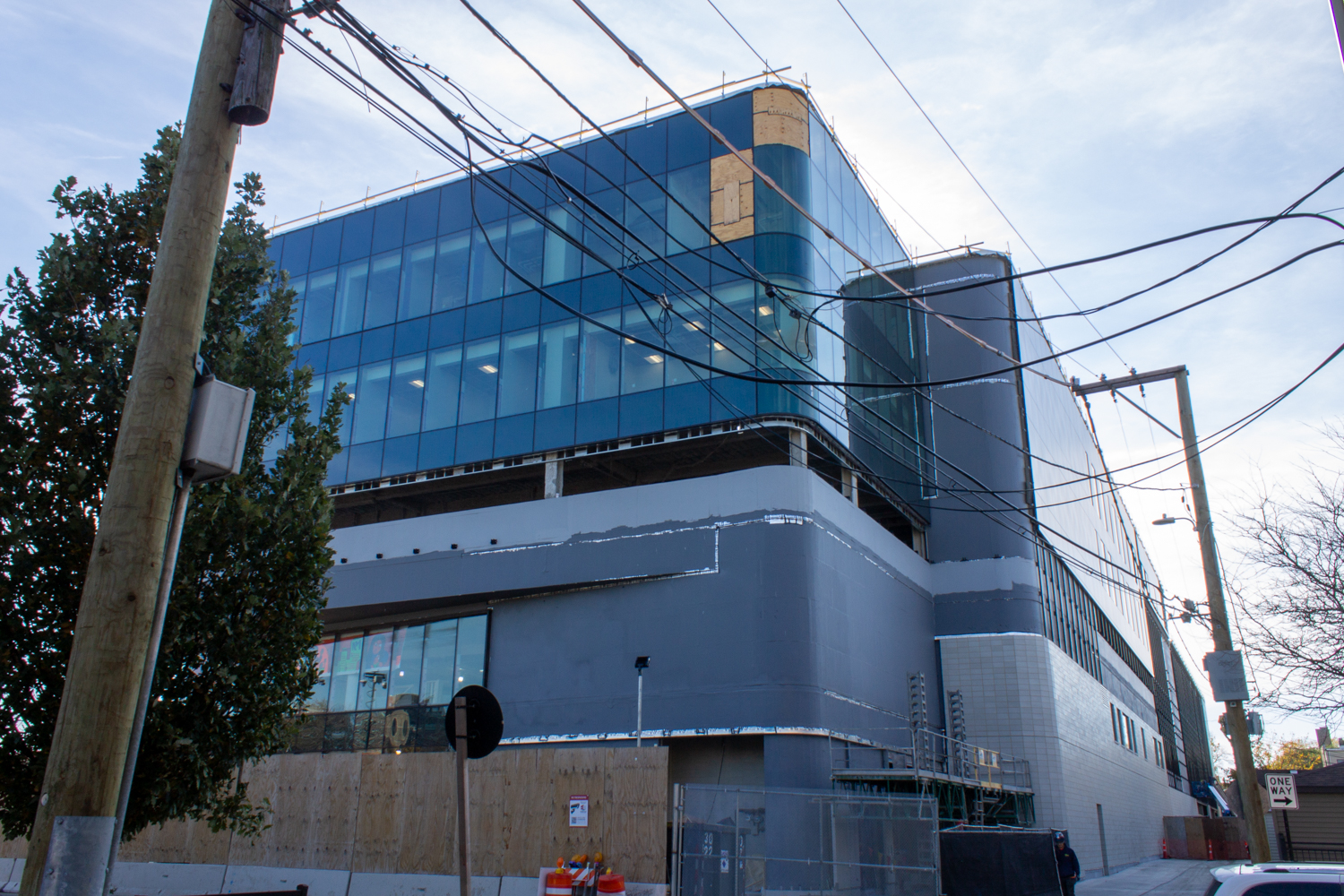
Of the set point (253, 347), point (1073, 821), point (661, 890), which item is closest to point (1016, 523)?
point (1073, 821)

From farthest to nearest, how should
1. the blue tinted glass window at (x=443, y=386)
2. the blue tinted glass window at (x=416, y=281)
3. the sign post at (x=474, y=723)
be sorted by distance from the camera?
the blue tinted glass window at (x=416, y=281) → the blue tinted glass window at (x=443, y=386) → the sign post at (x=474, y=723)

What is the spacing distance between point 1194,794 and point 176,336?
270 ft

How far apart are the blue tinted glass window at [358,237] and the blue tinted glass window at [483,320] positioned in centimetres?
548

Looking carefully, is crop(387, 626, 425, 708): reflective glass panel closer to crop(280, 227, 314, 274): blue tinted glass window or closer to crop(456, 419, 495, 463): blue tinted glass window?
crop(456, 419, 495, 463): blue tinted glass window

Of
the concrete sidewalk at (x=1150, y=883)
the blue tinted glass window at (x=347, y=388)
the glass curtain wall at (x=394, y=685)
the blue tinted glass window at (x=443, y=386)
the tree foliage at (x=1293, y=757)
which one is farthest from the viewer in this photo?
the tree foliage at (x=1293, y=757)

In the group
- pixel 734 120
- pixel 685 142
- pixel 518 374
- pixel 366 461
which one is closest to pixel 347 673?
pixel 366 461

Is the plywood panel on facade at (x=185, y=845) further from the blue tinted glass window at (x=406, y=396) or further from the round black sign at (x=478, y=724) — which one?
the round black sign at (x=478, y=724)

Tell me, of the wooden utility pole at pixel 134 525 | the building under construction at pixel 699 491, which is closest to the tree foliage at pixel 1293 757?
the building under construction at pixel 699 491

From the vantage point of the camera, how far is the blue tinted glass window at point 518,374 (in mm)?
27344

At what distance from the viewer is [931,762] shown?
25.3 meters

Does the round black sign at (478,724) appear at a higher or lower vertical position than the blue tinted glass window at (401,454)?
lower

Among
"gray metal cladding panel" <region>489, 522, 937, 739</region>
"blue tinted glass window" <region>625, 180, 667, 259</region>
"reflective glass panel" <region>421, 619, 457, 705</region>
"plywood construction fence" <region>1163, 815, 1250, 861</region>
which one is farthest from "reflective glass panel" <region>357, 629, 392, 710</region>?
"plywood construction fence" <region>1163, 815, 1250, 861</region>

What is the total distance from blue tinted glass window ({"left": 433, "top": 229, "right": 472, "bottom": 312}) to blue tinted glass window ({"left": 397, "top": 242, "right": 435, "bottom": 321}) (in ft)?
0.97

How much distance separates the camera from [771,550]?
2211 centimetres
